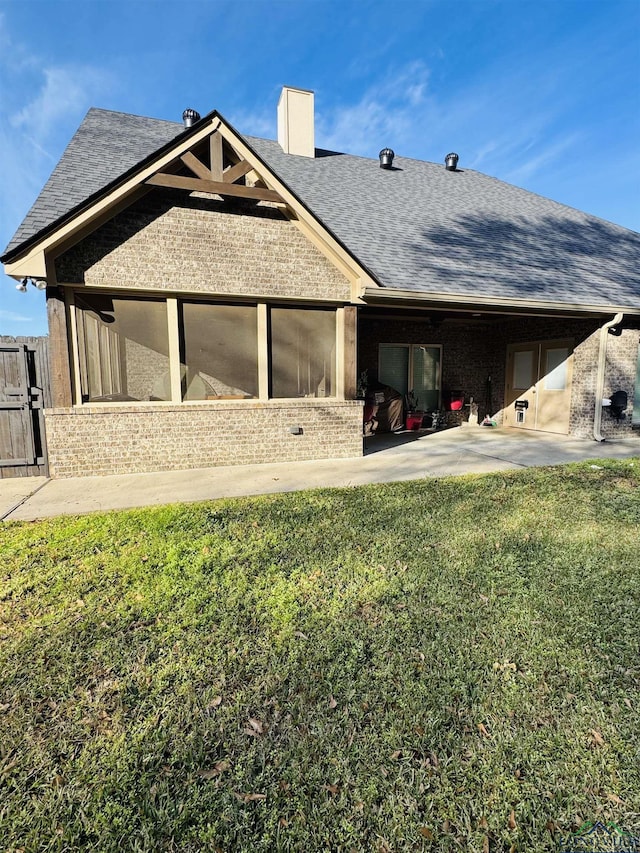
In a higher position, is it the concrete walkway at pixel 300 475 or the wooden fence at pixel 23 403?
the wooden fence at pixel 23 403

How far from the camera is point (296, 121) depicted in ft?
38.2

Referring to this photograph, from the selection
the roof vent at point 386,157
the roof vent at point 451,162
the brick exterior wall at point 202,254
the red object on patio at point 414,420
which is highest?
the roof vent at point 451,162

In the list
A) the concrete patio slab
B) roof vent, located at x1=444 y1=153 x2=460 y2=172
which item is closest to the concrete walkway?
the concrete patio slab

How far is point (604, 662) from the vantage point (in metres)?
2.39

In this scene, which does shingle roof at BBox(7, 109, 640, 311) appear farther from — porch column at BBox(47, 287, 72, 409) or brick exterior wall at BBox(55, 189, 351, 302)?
porch column at BBox(47, 287, 72, 409)

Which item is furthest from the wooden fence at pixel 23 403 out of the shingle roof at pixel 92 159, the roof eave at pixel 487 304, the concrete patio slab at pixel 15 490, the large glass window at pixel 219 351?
the roof eave at pixel 487 304

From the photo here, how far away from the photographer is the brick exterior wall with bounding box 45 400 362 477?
20.5ft

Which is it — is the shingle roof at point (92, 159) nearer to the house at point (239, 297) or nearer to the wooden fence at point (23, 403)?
the house at point (239, 297)

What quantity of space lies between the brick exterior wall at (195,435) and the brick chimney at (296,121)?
835 cm

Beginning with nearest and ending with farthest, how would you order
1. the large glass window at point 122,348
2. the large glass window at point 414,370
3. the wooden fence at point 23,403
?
the wooden fence at point 23,403 < the large glass window at point 122,348 < the large glass window at point 414,370

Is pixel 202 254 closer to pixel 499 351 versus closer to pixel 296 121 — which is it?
pixel 296 121

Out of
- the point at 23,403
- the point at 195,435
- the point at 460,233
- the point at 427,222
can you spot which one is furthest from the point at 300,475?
the point at 460,233

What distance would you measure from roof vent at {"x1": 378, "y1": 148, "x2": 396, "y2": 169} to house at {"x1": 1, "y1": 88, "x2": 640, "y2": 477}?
2.95 m

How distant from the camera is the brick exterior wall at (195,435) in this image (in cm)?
625
